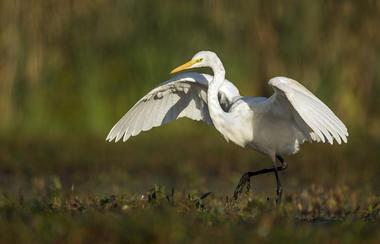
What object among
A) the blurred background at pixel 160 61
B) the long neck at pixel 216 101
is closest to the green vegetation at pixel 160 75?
the blurred background at pixel 160 61

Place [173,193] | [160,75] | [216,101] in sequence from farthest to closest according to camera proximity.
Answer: [160,75], [216,101], [173,193]

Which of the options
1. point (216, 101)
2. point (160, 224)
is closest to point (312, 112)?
point (216, 101)

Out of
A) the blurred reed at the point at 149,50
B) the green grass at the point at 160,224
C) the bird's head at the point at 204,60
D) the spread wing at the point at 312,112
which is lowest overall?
the green grass at the point at 160,224

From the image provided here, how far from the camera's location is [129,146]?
35.0ft

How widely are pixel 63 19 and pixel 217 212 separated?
6.37 meters

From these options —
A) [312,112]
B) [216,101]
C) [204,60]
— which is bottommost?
[312,112]

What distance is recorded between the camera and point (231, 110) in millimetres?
6918

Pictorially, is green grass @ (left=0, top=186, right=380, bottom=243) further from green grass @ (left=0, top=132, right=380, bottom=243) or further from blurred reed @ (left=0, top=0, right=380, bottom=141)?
blurred reed @ (left=0, top=0, right=380, bottom=141)

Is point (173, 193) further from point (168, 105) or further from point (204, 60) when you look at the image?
point (168, 105)

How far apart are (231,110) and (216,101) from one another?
247 mm

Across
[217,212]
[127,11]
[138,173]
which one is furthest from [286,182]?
[217,212]

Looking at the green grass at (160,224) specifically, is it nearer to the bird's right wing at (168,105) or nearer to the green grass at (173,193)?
the green grass at (173,193)

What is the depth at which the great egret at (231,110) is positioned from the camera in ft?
21.0

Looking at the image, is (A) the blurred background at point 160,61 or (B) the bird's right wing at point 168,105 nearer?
(B) the bird's right wing at point 168,105
